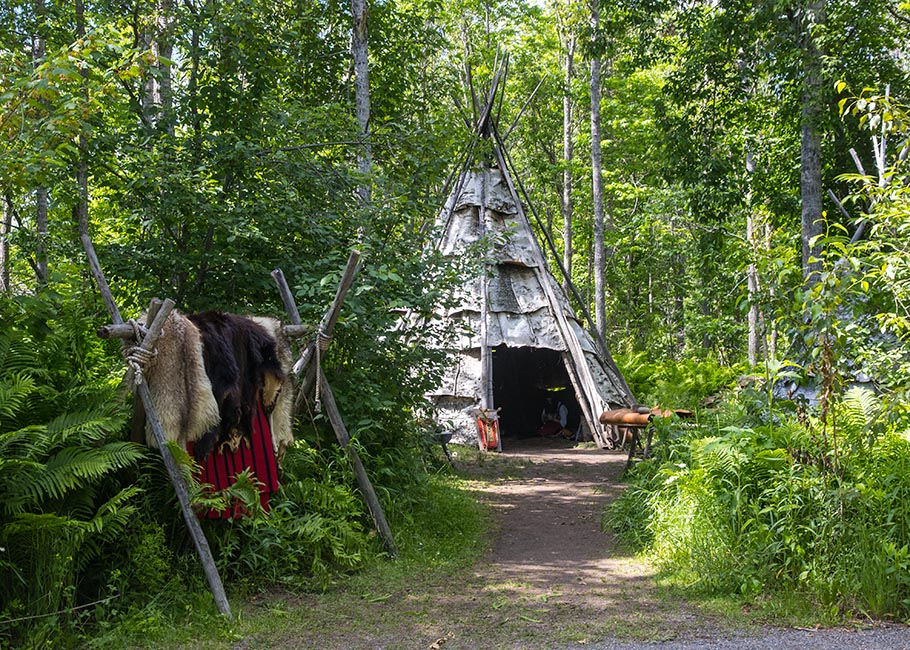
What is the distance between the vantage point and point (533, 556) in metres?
6.75

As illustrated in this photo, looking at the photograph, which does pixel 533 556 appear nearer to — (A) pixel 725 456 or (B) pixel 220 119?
(A) pixel 725 456

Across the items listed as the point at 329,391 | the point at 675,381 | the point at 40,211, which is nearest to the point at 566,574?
the point at 329,391

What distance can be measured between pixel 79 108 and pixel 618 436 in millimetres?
10962

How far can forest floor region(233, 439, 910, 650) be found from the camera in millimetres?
4402

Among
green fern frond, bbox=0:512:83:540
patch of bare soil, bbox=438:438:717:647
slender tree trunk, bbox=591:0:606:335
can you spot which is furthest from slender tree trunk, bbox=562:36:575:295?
green fern frond, bbox=0:512:83:540

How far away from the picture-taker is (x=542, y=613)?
504 cm

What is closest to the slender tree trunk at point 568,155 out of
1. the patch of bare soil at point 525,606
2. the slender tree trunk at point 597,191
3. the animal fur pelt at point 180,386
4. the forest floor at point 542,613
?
the slender tree trunk at point 597,191

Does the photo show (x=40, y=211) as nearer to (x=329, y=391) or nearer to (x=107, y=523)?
(x=329, y=391)

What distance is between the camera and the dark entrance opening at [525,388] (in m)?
17.3

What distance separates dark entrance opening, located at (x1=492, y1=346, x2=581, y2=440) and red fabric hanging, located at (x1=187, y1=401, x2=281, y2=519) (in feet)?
38.7

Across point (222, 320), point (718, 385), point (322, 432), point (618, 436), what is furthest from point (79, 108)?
point (718, 385)

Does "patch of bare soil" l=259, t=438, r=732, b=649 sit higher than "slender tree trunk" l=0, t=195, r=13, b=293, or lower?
lower

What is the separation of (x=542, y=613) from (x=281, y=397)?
2346mm

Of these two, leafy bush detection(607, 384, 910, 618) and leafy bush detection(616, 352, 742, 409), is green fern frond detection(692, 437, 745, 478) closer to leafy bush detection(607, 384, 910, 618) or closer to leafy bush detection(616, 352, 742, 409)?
leafy bush detection(607, 384, 910, 618)
